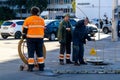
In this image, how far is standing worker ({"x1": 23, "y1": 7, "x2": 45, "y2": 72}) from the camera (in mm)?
13609

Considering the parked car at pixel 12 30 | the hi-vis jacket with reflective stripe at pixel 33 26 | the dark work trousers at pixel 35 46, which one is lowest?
the parked car at pixel 12 30

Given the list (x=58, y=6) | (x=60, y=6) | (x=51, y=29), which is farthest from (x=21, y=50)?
(x=58, y=6)

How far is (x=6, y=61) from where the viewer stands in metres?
17.4

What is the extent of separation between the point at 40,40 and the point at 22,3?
10407 cm

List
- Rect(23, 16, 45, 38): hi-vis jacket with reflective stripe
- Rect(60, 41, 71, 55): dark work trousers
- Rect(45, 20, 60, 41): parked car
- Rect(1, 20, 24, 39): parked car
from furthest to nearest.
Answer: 1. Rect(1, 20, 24, 39): parked car
2. Rect(45, 20, 60, 41): parked car
3. Rect(60, 41, 71, 55): dark work trousers
4. Rect(23, 16, 45, 38): hi-vis jacket with reflective stripe

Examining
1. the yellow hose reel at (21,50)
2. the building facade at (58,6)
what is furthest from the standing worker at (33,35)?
the building facade at (58,6)

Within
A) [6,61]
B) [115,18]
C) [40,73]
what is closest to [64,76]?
[40,73]

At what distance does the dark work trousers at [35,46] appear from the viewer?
13633 mm

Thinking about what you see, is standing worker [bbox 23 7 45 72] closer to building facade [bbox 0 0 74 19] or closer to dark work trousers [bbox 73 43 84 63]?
dark work trousers [bbox 73 43 84 63]

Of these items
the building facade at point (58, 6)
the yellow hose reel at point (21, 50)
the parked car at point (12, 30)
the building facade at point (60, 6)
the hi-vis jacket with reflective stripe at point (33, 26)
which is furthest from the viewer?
the building facade at point (60, 6)

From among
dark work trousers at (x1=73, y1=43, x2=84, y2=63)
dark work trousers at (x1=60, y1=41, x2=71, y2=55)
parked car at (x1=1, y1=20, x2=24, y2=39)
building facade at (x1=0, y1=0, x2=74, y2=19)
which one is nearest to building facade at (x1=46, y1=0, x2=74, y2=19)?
building facade at (x1=0, y1=0, x2=74, y2=19)

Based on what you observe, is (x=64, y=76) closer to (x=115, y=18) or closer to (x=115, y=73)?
(x=115, y=73)

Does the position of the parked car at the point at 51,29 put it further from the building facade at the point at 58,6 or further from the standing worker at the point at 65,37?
the building facade at the point at 58,6

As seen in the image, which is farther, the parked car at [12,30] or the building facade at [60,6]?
the building facade at [60,6]
